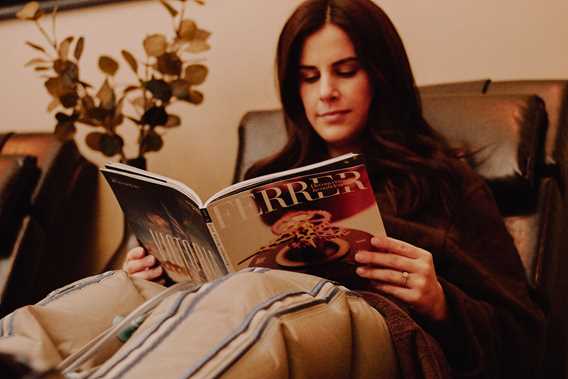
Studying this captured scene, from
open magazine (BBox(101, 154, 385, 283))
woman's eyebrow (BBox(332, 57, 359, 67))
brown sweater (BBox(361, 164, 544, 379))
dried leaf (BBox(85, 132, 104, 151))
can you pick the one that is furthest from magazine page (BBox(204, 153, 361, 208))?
dried leaf (BBox(85, 132, 104, 151))

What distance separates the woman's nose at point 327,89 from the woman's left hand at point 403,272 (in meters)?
0.37

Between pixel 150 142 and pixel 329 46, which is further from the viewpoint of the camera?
pixel 150 142

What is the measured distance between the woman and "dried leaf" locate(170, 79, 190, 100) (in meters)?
0.42

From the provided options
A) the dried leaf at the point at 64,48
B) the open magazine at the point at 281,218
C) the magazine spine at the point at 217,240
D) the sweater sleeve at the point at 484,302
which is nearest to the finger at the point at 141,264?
the open magazine at the point at 281,218

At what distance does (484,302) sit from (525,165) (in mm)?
330

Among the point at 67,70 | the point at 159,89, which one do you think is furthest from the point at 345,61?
the point at 67,70

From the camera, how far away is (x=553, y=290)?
1328mm

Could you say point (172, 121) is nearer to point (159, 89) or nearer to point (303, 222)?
point (159, 89)

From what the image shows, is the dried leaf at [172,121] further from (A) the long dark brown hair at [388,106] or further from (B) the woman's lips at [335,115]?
(B) the woman's lips at [335,115]

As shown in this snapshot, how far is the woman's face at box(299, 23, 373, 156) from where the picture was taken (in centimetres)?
124

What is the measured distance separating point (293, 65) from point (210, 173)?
839 mm

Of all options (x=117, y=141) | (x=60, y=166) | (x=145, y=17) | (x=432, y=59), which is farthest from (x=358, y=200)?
(x=145, y=17)

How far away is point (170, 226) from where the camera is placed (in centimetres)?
109

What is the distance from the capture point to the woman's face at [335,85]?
1238mm
